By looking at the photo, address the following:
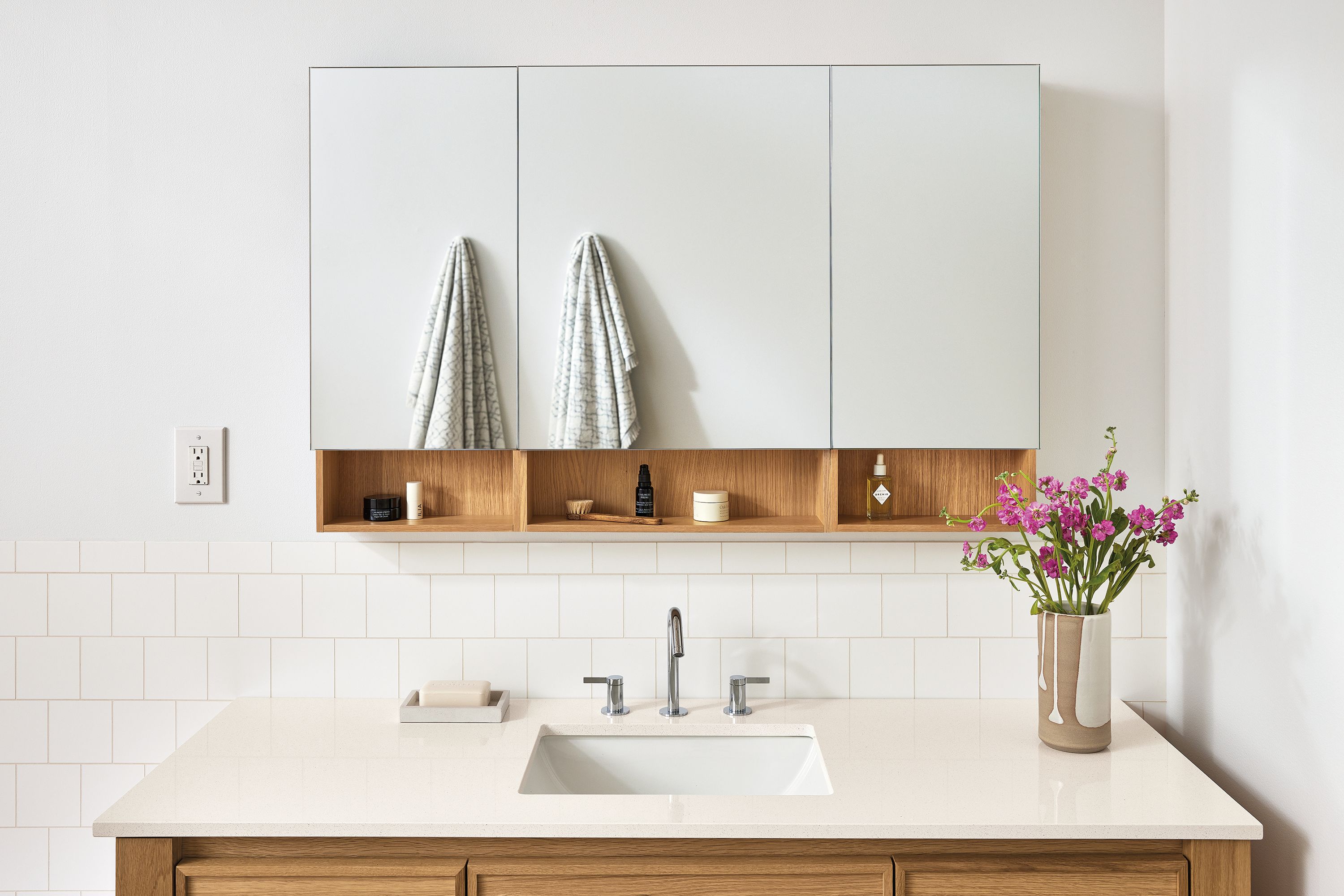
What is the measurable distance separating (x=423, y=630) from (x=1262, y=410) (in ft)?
5.41

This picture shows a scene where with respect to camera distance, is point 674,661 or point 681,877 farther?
point 674,661

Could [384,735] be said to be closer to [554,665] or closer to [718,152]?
[554,665]

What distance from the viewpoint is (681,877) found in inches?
54.2

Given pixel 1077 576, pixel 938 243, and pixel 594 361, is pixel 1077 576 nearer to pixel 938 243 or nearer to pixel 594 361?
pixel 938 243

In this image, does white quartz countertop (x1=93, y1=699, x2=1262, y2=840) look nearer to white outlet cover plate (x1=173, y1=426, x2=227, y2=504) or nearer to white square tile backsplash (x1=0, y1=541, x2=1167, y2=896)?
white square tile backsplash (x1=0, y1=541, x2=1167, y2=896)

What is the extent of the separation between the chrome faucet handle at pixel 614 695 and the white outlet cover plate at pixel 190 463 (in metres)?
0.88

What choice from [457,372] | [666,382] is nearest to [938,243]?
[666,382]

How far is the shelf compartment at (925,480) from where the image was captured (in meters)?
1.90

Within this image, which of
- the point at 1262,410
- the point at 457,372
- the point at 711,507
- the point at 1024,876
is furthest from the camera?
the point at 711,507

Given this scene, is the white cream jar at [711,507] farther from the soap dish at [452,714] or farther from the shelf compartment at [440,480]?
the soap dish at [452,714]

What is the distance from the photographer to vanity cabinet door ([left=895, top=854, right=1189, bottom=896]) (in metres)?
1.37

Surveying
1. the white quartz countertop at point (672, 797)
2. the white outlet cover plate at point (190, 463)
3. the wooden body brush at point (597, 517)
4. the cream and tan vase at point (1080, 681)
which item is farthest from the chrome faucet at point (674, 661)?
the white outlet cover plate at point (190, 463)

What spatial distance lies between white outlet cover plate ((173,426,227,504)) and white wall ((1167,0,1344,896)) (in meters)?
1.98

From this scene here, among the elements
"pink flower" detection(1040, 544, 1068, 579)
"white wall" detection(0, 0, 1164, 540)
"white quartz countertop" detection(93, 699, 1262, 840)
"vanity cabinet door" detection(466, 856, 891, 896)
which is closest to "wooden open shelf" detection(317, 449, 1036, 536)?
"white wall" detection(0, 0, 1164, 540)
